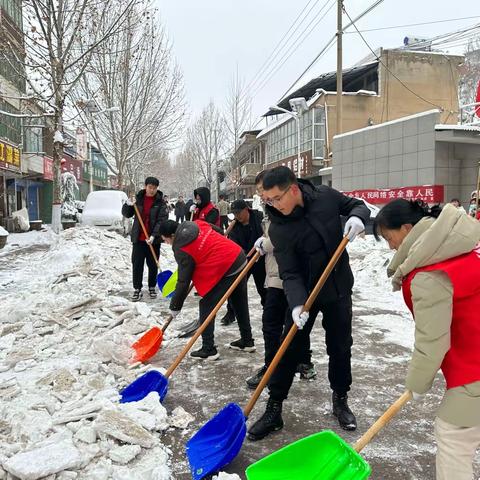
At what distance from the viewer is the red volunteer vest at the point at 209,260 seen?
13.4 ft

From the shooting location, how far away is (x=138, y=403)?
10.3ft

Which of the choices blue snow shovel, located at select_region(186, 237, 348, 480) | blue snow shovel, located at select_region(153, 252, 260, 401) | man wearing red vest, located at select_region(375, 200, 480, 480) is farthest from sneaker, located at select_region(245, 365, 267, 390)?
man wearing red vest, located at select_region(375, 200, 480, 480)

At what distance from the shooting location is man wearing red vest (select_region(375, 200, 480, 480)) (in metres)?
1.63

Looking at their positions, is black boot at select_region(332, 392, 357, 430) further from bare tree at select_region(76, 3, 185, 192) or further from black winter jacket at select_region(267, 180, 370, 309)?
bare tree at select_region(76, 3, 185, 192)

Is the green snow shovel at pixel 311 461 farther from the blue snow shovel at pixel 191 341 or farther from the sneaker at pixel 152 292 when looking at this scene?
the sneaker at pixel 152 292

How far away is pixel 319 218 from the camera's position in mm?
2844

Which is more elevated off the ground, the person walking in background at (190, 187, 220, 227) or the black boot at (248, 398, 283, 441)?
the person walking in background at (190, 187, 220, 227)

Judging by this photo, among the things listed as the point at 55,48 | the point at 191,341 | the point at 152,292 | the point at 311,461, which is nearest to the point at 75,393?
the point at 191,341

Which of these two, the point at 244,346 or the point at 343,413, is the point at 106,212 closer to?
the point at 244,346

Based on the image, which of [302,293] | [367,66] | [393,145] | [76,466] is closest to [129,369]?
[76,466]

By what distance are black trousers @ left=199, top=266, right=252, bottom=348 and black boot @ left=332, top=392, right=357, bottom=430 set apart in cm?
149

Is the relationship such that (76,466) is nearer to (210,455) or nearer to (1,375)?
(210,455)

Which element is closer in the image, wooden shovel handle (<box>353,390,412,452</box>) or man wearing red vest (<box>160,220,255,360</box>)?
wooden shovel handle (<box>353,390,412,452</box>)

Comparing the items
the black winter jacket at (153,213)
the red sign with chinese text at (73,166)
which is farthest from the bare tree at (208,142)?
the black winter jacket at (153,213)
